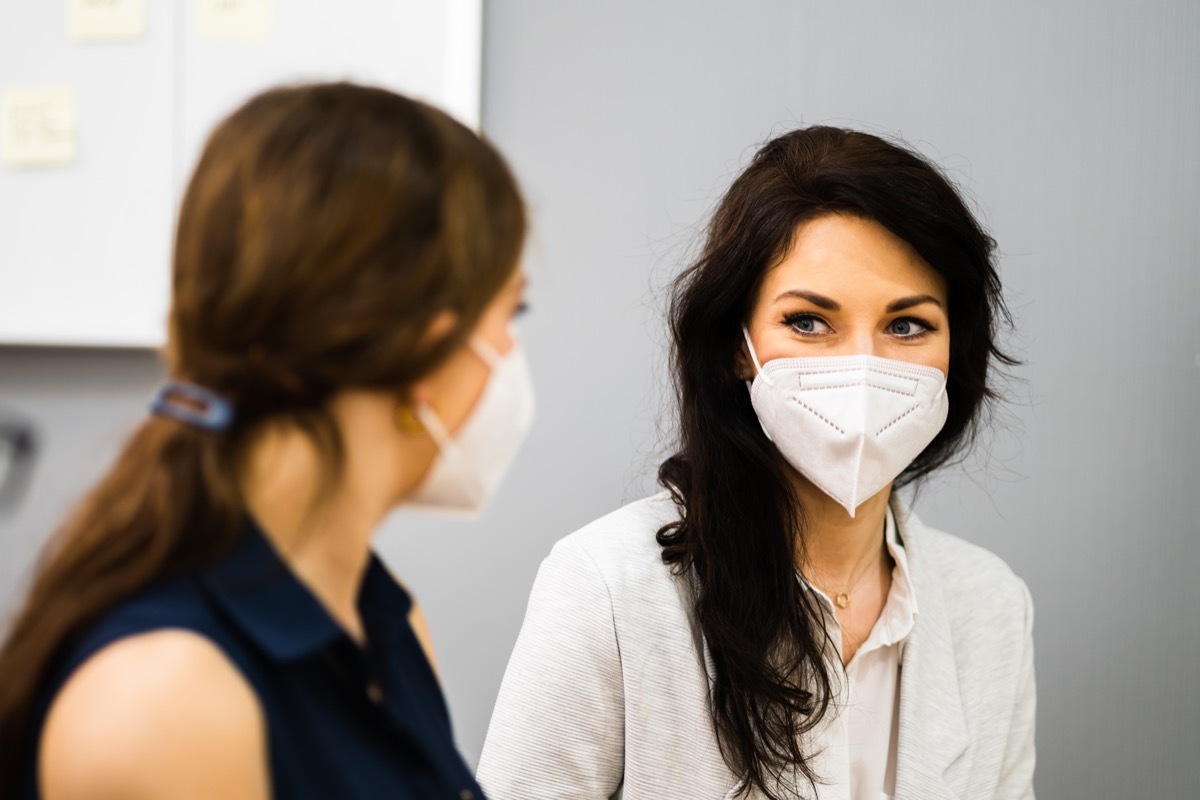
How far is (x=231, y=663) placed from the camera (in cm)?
60

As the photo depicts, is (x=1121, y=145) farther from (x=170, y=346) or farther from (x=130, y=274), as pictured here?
(x=130, y=274)

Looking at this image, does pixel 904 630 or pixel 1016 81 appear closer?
pixel 904 630

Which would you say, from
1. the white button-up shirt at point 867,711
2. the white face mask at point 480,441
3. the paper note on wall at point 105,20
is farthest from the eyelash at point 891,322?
the paper note on wall at point 105,20

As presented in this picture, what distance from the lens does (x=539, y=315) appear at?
5.12 ft

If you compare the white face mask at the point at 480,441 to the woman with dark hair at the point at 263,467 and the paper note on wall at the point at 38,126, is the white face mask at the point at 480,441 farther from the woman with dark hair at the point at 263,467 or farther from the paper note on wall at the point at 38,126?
the paper note on wall at the point at 38,126

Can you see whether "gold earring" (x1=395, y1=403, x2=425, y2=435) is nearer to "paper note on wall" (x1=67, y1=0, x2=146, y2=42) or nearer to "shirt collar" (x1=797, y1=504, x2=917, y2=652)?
"shirt collar" (x1=797, y1=504, x2=917, y2=652)

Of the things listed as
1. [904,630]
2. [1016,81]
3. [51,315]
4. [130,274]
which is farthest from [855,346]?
[51,315]

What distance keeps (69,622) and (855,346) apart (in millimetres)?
839

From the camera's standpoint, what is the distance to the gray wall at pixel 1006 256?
4.85ft

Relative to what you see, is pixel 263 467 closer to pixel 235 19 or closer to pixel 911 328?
pixel 911 328

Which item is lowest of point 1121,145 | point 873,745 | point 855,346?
point 873,745

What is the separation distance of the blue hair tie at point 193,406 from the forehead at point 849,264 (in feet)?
2.44

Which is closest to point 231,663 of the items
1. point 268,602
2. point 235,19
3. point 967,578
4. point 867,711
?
point 268,602

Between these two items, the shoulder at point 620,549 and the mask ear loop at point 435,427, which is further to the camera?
the shoulder at point 620,549
